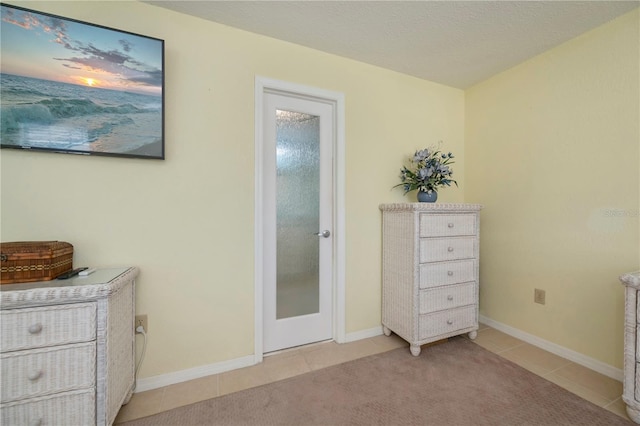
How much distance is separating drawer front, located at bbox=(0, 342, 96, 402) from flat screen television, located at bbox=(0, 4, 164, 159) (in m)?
0.97

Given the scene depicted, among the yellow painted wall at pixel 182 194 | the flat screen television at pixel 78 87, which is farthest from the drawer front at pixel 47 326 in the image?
the flat screen television at pixel 78 87

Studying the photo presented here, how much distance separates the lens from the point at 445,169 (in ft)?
7.04

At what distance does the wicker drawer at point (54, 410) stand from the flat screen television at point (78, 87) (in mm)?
1152

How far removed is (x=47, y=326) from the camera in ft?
3.50

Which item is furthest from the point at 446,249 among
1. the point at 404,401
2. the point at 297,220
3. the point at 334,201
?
the point at 297,220

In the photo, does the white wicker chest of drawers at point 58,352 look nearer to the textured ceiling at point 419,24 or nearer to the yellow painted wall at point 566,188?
the textured ceiling at point 419,24

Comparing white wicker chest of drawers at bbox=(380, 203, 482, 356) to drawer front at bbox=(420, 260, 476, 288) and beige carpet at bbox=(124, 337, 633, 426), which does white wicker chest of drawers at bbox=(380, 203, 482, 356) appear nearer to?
drawer front at bbox=(420, 260, 476, 288)

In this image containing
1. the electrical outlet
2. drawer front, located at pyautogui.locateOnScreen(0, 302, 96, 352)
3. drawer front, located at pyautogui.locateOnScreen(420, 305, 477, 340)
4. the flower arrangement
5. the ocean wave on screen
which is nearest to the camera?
drawer front, located at pyautogui.locateOnScreen(0, 302, 96, 352)

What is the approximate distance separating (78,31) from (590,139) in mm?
3181

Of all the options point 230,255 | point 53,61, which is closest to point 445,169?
point 230,255

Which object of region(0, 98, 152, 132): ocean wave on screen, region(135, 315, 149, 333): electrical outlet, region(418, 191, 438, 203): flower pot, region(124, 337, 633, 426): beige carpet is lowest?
region(124, 337, 633, 426): beige carpet

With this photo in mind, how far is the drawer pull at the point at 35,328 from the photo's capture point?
3.41ft

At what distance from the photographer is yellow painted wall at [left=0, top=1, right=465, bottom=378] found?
4.57 ft

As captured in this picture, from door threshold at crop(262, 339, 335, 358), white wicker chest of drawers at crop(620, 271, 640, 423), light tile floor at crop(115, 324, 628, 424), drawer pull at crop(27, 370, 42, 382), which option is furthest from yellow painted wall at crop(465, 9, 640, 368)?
drawer pull at crop(27, 370, 42, 382)
